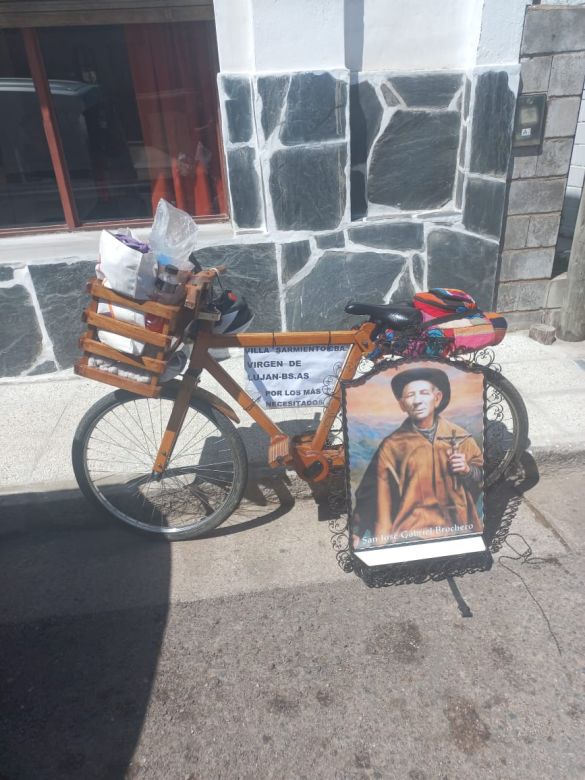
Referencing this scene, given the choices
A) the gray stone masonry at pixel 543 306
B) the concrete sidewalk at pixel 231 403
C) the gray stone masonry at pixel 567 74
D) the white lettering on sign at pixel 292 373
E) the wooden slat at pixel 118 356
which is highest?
the gray stone masonry at pixel 567 74

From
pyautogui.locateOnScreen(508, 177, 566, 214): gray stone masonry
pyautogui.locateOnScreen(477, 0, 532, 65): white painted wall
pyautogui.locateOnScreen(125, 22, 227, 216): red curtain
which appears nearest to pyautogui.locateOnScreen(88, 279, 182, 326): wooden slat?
pyautogui.locateOnScreen(125, 22, 227, 216): red curtain

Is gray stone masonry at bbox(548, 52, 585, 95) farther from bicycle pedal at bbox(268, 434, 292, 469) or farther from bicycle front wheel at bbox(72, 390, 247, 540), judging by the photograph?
bicycle front wheel at bbox(72, 390, 247, 540)

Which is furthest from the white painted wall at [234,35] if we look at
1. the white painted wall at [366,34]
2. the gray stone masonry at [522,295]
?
the gray stone masonry at [522,295]

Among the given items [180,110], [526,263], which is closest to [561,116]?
[526,263]

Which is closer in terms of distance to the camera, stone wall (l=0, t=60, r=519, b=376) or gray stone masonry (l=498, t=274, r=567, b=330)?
stone wall (l=0, t=60, r=519, b=376)

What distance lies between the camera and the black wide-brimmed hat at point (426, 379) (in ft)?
8.87

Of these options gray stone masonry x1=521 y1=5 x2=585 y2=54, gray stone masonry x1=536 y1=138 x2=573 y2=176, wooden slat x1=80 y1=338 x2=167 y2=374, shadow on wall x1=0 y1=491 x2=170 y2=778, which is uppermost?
gray stone masonry x1=521 y1=5 x2=585 y2=54

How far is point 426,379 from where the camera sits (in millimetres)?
2713

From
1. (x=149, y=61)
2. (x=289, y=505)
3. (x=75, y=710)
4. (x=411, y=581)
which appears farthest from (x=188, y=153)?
(x=75, y=710)

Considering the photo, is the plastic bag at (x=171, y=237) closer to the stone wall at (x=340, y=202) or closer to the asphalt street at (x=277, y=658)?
the asphalt street at (x=277, y=658)

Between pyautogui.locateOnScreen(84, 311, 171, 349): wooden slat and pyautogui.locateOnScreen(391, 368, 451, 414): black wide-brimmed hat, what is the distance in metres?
1.04

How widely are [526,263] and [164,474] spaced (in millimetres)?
3554

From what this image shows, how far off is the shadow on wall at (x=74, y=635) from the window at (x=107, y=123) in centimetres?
274

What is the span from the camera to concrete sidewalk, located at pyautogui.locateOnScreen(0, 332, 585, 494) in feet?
11.8
